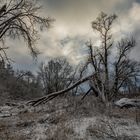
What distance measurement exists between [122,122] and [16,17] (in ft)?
42.4

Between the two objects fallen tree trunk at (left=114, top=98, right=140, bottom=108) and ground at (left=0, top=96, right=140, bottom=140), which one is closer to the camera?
ground at (left=0, top=96, right=140, bottom=140)

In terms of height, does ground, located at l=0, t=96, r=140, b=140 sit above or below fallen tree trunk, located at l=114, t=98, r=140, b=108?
below

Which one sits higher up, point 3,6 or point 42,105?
point 3,6

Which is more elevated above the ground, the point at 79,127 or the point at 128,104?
the point at 128,104

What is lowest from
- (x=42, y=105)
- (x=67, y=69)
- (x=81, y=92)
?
(x=42, y=105)

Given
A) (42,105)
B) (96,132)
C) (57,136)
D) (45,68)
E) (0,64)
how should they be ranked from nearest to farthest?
(57,136), (96,132), (42,105), (0,64), (45,68)

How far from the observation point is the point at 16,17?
1839 cm

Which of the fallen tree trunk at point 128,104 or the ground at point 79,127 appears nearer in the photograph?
the ground at point 79,127

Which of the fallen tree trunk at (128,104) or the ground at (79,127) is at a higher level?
the fallen tree trunk at (128,104)

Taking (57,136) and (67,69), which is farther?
(67,69)

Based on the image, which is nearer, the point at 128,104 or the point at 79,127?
the point at 79,127

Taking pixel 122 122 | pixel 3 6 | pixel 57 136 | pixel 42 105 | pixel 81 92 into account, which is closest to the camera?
pixel 57 136

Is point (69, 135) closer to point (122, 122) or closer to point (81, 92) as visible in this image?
point (122, 122)

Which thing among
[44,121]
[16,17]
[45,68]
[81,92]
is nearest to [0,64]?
[16,17]
